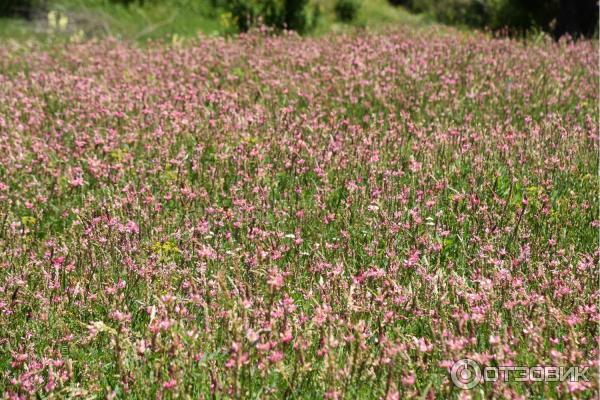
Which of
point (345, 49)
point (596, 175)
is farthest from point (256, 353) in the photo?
point (345, 49)

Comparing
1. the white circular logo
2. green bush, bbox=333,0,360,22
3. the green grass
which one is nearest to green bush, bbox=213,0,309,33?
the green grass

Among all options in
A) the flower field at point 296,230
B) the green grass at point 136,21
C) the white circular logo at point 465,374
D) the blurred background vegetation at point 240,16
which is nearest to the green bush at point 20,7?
the blurred background vegetation at point 240,16

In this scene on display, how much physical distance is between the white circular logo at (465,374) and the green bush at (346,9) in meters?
20.1

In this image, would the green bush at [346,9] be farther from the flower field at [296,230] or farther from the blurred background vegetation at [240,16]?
the flower field at [296,230]

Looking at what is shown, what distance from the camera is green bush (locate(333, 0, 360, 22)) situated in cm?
2141

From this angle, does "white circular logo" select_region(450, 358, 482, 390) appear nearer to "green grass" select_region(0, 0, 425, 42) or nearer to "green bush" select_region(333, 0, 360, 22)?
"green grass" select_region(0, 0, 425, 42)

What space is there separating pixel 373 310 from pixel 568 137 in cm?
283

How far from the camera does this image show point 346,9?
21.5 metres

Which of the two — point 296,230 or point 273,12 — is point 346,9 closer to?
point 273,12

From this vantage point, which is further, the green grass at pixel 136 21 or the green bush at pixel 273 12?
the green grass at pixel 136 21

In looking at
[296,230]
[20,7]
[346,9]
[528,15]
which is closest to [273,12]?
[528,15]

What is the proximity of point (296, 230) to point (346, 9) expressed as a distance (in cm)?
1890

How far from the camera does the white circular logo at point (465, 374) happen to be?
2.36m

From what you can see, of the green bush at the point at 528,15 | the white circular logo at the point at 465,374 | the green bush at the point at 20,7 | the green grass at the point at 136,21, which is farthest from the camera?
the green bush at the point at 20,7
